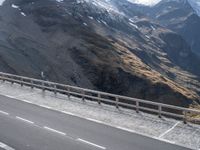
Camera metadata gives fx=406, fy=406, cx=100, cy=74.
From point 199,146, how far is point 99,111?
9.03 metres

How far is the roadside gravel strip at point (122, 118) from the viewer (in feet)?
69.6

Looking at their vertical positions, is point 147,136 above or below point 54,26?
below

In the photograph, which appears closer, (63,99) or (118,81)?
(63,99)

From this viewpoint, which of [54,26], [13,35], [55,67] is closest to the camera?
[55,67]

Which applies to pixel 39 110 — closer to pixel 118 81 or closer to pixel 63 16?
pixel 118 81

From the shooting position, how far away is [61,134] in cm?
2172

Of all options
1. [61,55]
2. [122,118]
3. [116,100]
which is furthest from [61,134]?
[61,55]

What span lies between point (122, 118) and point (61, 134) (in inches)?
190

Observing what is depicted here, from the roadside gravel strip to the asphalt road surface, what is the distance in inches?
30.3

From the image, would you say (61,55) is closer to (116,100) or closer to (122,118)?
(116,100)

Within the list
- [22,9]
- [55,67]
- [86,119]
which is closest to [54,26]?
[22,9]

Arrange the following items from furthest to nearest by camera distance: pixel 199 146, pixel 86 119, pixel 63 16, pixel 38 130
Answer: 1. pixel 63 16
2. pixel 86 119
3. pixel 38 130
4. pixel 199 146

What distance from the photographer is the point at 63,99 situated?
31594 mm

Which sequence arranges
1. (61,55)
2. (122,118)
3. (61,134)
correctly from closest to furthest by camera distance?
(61,134), (122,118), (61,55)
